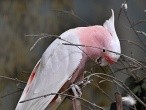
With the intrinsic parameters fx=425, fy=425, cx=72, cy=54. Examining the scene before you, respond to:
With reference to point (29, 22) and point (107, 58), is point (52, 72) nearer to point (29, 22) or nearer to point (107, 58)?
point (107, 58)

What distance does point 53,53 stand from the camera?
947 mm

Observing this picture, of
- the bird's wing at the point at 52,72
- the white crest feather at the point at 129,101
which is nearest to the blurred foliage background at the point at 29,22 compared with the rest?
the bird's wing at the point at 52,72

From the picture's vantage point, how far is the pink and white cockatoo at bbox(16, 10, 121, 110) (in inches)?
35.8

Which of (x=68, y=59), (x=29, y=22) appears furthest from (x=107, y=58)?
(x=29, y=22)

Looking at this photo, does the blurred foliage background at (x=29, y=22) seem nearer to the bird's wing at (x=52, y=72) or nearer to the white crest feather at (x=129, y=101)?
the bird's wing at (x=52, y=72)

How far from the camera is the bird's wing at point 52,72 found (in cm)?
91

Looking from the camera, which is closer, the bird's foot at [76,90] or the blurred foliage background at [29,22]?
the bird's foot at [76,90]

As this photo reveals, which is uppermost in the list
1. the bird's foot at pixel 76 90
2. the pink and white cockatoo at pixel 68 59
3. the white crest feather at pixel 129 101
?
the pink and white cockatoo at pixel 68 59

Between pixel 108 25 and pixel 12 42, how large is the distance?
745 mm

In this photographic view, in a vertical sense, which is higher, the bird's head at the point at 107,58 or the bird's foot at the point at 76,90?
the bird's head at the point at 107,58

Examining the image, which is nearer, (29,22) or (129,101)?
(129,101)

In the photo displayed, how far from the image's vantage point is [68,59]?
942mm

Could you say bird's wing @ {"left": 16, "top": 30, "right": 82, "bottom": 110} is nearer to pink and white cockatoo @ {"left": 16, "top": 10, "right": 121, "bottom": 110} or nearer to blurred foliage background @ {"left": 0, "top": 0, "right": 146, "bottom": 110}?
pink and white cockatoo @ {"left": 16, "top": 10, "right": 121, "bottom": 110}

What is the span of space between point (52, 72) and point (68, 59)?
5cm
